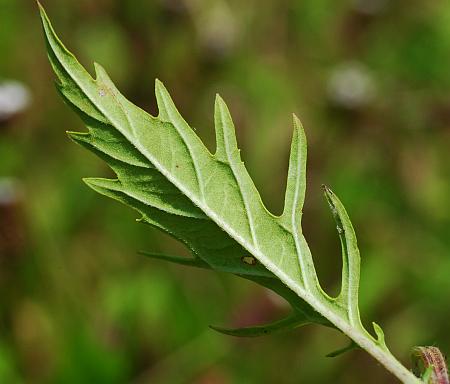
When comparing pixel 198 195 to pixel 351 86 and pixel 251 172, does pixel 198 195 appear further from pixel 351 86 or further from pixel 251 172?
pixel 351 86

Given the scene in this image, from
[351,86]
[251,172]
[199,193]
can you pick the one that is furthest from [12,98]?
[199,193]

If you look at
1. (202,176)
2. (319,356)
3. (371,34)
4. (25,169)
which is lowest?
(319,356)

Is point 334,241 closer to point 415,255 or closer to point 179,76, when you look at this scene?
point 415,255

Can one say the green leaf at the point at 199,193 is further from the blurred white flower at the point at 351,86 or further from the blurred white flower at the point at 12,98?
the blurred white flower at the point at 351,86

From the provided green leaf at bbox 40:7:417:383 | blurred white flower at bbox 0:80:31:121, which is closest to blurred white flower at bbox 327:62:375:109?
blurred white flower at bbox 0:80:31:121

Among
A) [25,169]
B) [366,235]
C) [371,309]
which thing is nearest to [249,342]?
[371,309]

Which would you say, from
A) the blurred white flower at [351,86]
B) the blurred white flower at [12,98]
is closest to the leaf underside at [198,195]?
the blurred white flower at [12,98]

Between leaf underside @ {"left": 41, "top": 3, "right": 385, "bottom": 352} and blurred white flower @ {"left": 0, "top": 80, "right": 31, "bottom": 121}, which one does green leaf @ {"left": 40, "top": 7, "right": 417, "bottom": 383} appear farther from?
blurred white flower @ {"left": 0, "top": 80, "right": 31, "bottom": 121}
